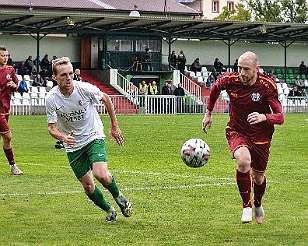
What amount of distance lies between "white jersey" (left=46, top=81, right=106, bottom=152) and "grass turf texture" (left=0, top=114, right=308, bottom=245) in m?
1.02

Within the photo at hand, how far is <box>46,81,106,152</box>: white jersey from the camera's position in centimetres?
962

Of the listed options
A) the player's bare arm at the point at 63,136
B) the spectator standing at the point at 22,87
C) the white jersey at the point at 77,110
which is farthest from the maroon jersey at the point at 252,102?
the spectator standing at the point at 22,87

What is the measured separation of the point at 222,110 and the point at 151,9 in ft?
85.5

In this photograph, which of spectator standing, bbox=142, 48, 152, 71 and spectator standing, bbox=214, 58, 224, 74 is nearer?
spectator standing, bbox=142, 48, 152, 71

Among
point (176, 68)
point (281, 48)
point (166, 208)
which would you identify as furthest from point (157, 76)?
point (166, 208)

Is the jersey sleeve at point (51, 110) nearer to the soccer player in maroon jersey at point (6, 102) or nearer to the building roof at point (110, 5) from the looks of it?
the soccer player in maroon jersey at point (6, 102)

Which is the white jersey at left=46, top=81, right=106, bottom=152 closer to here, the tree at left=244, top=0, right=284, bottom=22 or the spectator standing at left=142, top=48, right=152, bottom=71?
the spectator standing at left=142, top=48, right=152, bottom=71

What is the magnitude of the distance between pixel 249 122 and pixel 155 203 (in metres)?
2.53

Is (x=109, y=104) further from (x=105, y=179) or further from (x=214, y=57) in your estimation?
(x=214, y=57)

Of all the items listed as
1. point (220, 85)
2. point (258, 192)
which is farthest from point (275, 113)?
point (258, 192)

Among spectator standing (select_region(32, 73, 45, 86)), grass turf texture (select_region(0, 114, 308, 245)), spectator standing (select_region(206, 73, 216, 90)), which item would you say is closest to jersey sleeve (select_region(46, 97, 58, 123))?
grass turf texture (select_region(0, 114, 308, 245))

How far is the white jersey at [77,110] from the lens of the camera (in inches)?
379

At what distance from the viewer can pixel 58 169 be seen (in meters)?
16.3

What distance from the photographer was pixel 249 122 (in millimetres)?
9289
